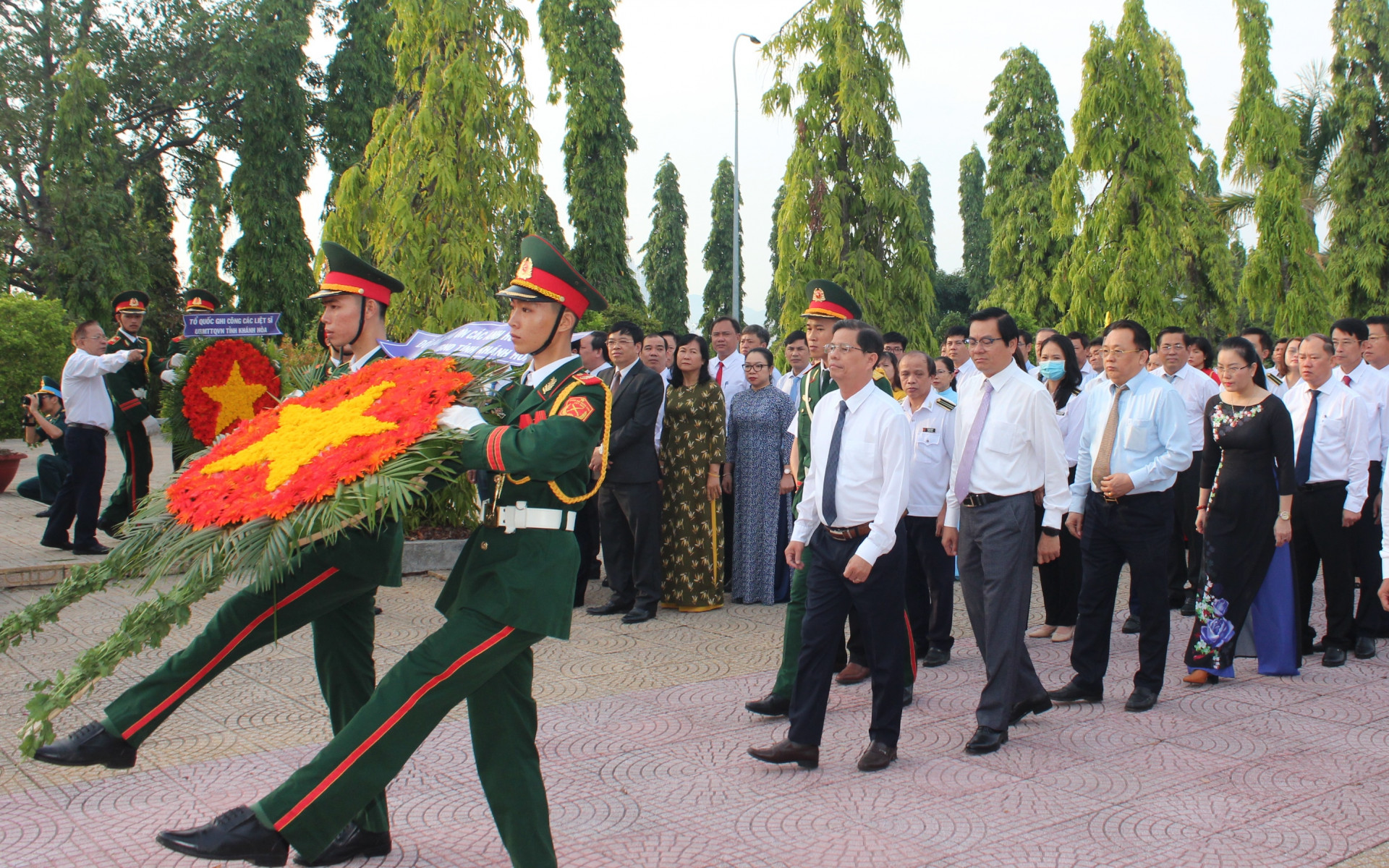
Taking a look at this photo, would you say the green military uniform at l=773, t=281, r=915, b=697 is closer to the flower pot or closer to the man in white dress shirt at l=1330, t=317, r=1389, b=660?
the man in white dress shirt at l=1330, t=317, r=1389, b=660

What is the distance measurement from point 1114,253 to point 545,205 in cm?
3278

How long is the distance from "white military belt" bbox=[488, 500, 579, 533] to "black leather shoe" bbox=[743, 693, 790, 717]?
2.20m

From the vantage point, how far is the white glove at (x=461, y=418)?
10.9 ft

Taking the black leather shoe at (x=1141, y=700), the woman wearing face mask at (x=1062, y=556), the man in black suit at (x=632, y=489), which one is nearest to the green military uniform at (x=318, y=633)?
the black leather shoe at (x=1141, y=700)

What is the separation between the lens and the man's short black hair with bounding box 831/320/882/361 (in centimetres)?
488

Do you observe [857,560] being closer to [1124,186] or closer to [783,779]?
[783,779]

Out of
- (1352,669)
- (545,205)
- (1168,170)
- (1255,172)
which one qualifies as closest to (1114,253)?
(1168,170)

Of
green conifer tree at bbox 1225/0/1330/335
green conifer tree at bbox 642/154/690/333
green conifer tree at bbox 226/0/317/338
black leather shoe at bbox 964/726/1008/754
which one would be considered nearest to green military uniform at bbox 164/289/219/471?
Result: black leather shoe at bbox 964/726/1008/754

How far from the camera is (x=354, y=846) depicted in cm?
360

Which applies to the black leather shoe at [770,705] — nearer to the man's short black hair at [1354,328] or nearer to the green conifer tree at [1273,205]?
the man's short black hair at [1354,328]

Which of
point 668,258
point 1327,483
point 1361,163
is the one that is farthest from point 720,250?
point 1327,483

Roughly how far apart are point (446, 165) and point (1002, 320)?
23.1 feet

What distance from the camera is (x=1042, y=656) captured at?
679 centimetres

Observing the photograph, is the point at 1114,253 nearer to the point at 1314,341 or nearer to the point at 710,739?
the point at 1314,341
